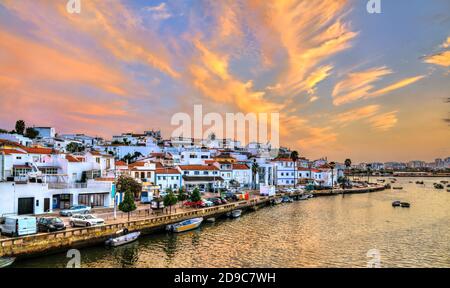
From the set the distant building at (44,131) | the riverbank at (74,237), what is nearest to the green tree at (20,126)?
the distant building at (44,131)

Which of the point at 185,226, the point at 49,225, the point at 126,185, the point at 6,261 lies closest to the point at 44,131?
the point at 126,185

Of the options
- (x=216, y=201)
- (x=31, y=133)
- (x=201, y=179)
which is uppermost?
(x=31, y=133)

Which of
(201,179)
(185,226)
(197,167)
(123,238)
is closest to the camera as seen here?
(123,238)

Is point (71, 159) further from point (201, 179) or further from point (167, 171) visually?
point (201, 179)

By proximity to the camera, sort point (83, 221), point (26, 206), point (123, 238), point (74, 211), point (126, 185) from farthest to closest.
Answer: point (126, 185), point (74, 211), point (26, 206), point (123, 238), point (83, 221)

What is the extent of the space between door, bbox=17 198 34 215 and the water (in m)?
8.52

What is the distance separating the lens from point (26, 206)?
27906 mm

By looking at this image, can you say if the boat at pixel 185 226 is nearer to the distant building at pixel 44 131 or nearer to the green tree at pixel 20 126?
the green tree at pixel 20 126

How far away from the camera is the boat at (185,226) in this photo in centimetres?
3066

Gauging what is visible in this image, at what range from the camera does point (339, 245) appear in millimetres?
26938

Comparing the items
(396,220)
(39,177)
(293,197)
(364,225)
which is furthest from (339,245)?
(293,197)

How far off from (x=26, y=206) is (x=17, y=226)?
7767 millimetres

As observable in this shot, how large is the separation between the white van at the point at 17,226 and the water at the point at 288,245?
2051 millimetres
